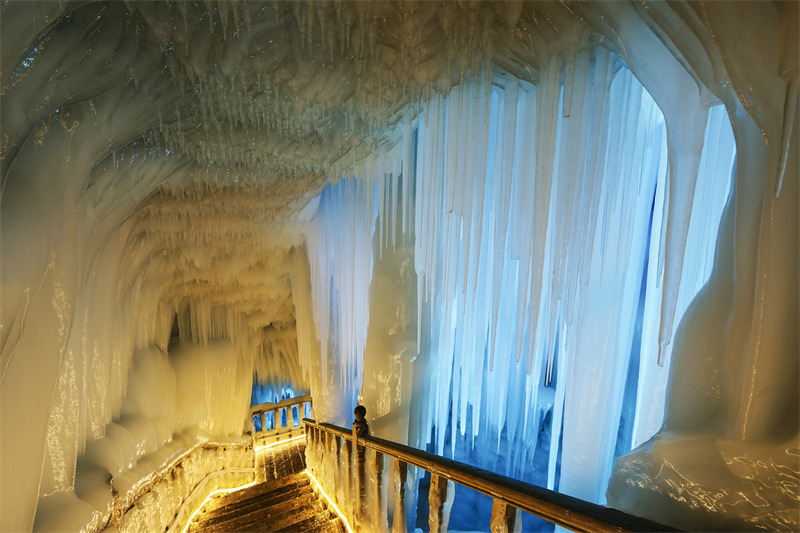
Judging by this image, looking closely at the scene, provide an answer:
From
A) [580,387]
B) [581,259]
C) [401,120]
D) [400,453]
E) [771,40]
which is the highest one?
[401,120]

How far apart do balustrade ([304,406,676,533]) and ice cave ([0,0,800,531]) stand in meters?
0.25

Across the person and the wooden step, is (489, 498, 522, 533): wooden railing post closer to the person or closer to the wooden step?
the person

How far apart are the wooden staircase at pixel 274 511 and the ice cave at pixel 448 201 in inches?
28.4

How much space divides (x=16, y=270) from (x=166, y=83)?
131 cm

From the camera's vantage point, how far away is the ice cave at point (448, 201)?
4.20ft

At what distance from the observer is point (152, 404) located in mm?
4707

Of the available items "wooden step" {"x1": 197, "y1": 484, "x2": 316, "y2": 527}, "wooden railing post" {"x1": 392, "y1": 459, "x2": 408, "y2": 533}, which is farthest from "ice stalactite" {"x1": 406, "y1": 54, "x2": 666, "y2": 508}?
"wooden step" {"x1": 197, "y1": 484, "x2": 316, "y2": 527}

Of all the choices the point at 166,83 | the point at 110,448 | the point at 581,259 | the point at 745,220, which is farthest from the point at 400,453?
the point at 110,448

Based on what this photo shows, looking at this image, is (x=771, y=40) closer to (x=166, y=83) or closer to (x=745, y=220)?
(x=745, y=220)

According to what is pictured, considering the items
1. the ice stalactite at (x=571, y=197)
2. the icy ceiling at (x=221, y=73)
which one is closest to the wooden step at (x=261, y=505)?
the ice stalactite at (x=571, y=197)

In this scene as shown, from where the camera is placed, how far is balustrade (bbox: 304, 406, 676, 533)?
136cm

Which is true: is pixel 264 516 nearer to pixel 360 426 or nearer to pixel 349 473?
pixel 349 473

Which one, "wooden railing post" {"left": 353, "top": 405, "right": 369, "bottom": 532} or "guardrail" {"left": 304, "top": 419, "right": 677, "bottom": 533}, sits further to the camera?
"wooden railing post" {"left": 353, "top": 405, "right": 369, "bottom": 532}

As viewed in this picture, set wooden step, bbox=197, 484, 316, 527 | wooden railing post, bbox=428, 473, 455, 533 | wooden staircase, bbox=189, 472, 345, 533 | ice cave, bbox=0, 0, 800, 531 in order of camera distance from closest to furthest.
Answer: ice cave, bbox=0, 0, 800, 531 < wooden railing post, bbox=428, 473, 455, 533 < wooden staircase, bbox=189, 472, 345, 533 < wooden step, bbox=197, 484, 316, 527
